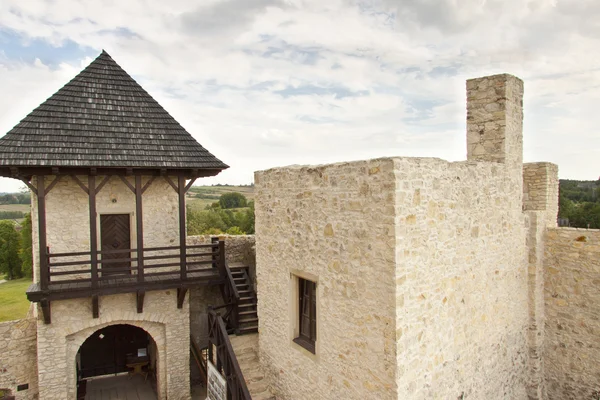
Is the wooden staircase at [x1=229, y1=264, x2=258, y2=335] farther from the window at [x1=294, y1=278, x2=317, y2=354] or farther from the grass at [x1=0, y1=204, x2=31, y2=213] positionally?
the grass at [x1=0, y1=204, x2=31, y2=213]

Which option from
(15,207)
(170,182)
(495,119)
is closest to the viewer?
(495,119)

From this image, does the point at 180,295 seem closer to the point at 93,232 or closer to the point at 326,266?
the point at 93,232

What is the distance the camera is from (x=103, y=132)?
957cm

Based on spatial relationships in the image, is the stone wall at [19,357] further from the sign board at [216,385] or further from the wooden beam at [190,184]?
the wooden beam at [190,184]

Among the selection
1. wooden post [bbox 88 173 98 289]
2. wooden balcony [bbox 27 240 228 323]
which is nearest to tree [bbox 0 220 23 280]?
wooden balcony [bbox 27 240 228 323]

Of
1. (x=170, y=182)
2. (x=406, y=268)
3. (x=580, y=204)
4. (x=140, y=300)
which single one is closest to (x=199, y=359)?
(x=140, y=300)

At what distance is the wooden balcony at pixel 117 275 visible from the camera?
8.59 metres

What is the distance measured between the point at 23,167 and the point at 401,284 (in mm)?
7793

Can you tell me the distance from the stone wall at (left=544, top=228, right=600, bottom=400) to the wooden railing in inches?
279

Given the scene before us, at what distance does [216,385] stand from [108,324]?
9.75 feet

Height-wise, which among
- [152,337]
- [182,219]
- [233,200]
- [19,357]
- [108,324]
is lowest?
[19,357]

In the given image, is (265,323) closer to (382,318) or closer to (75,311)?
(382,318)

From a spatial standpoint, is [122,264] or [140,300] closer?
[140,300]

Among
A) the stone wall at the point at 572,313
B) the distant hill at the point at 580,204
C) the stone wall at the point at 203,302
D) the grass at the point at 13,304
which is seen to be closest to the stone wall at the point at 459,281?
the stone wall at the point at 572,313
